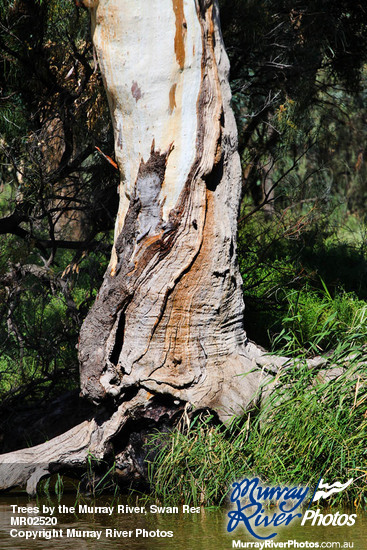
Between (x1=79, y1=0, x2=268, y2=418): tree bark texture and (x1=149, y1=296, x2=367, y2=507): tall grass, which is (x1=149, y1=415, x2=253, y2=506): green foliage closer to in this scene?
(x1=149, y1=296, x2=367, y2=507): tall grass

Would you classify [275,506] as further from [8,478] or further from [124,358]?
[8,478]

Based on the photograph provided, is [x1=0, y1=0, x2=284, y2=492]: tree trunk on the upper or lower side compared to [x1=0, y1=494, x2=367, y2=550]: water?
upper

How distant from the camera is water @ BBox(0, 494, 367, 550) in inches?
134

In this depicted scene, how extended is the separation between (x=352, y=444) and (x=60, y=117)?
3.68 meters

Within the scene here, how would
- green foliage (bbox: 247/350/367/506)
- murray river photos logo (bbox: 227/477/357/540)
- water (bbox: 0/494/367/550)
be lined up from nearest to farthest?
water (bbox: 0/494/367/550) < murray river photos logo (bbox: 227/477/357/540) < green foliage (bbox: 247/350/367/506)

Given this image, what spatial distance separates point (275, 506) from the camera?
4012 mm

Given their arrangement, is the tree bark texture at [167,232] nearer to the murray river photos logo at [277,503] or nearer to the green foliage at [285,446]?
the green foliage at [285,446]

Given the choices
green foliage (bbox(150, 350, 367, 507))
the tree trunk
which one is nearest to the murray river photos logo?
green foliage (bbox(150, 350, 367, 507))

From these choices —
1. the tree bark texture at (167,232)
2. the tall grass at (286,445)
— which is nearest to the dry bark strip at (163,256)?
the tree bark texture at (167,232)

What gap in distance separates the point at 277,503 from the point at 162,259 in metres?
1.73

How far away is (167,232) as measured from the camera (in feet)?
15.4

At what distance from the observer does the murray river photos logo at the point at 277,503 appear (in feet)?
12.4

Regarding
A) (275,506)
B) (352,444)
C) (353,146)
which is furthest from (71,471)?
(353,146)

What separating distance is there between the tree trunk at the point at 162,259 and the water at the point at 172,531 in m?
0.65
